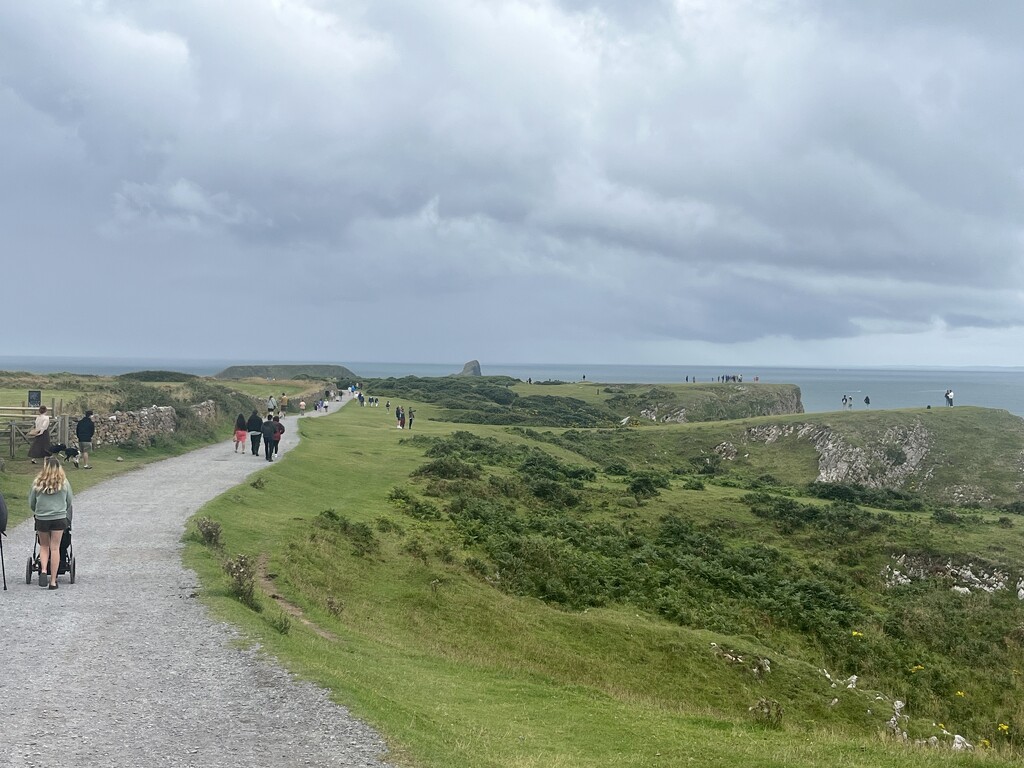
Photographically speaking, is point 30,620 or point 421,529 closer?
point 30,620

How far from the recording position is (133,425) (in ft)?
130

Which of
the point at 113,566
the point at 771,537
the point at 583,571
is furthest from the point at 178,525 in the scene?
the point at 771,537

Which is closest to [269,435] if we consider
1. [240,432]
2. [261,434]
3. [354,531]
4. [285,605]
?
[261,434]

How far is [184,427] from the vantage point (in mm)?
44750

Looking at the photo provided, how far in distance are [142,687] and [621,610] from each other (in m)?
15.1

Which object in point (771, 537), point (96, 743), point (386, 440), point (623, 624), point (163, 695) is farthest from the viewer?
point (386, 440)

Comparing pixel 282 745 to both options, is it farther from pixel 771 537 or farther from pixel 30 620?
pixel 771 537

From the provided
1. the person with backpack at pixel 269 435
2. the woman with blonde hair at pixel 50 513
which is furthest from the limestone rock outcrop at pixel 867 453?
the woman with blonde hair at pixel 50 513

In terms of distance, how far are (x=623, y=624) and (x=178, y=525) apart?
13032 millimetres

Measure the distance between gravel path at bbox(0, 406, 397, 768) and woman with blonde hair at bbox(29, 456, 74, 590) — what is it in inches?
22.5

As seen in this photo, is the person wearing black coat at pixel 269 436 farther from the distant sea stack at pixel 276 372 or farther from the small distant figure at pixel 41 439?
the distant sea stack at pixel 276 372

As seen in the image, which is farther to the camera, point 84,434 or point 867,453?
point 867,453

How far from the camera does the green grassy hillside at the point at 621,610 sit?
11695 millimetres

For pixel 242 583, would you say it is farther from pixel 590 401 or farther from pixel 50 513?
pixel 590 401
